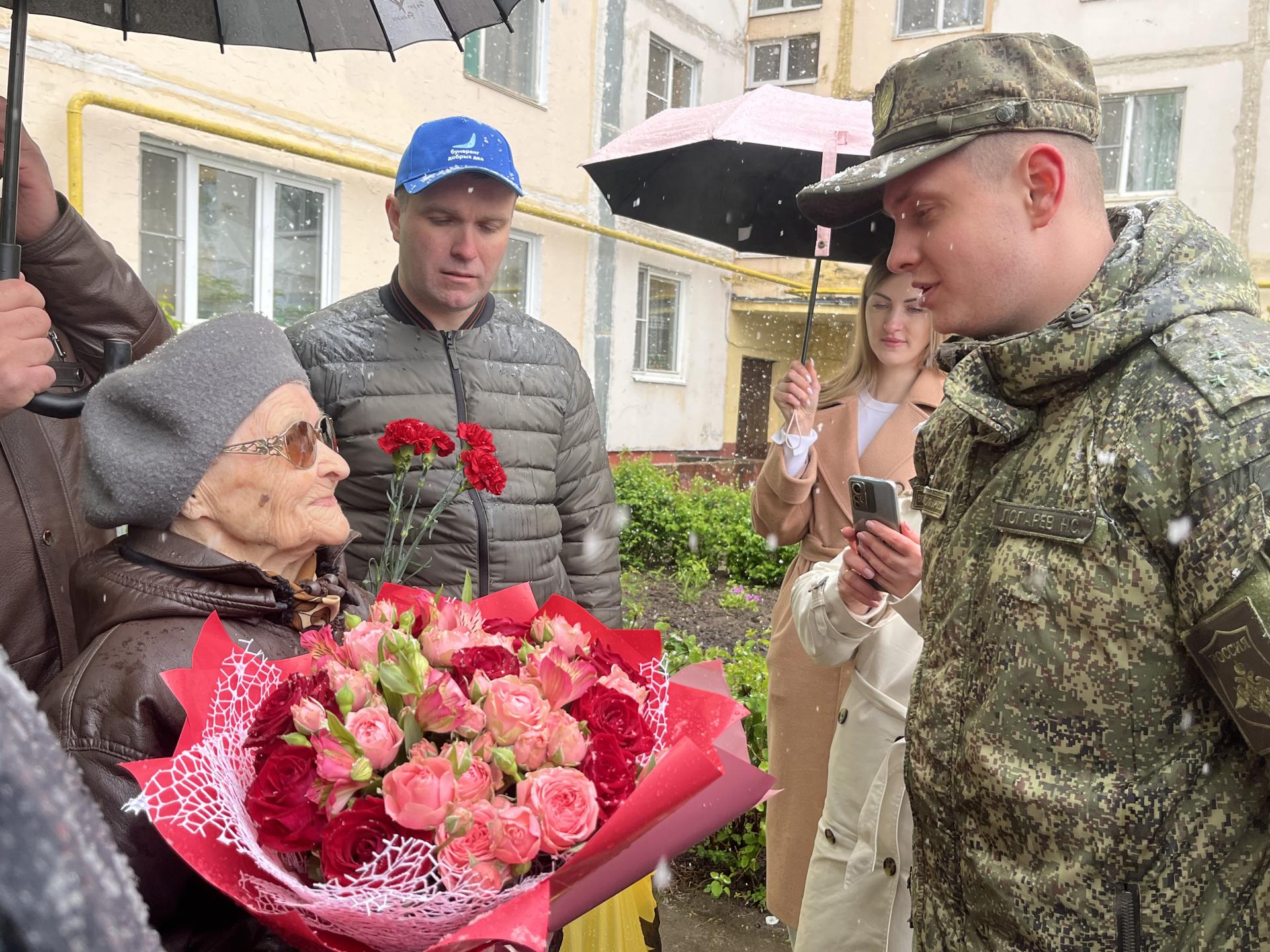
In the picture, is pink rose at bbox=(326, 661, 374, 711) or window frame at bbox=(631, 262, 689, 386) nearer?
pink rose at bbox=(326, 661, 374, 711)

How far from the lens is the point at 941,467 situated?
5.75ft

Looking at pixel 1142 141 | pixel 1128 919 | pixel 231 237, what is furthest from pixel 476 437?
pixel 1142 141

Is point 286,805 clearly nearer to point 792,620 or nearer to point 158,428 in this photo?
point 158,428

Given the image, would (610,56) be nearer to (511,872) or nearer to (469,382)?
→ (469,382)

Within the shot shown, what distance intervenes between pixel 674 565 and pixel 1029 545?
8271 millimetres

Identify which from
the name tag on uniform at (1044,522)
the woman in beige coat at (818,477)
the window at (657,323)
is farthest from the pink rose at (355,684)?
the window at (657,323)

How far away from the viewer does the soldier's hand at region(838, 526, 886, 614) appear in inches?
83.1

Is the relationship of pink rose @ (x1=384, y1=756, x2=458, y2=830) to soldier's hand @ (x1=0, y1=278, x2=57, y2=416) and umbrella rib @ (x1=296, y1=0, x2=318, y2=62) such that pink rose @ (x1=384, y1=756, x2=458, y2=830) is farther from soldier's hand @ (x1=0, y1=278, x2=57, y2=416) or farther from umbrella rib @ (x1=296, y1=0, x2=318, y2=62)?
umbrella rib @ (x1=296, y1=0, x2=318, y2=62)

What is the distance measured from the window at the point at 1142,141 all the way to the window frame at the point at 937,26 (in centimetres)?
244

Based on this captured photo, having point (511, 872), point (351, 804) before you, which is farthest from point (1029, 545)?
point (351, 804)

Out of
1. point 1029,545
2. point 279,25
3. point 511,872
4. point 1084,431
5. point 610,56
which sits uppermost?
point 610,56

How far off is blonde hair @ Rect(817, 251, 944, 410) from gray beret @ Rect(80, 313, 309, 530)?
6.91ft

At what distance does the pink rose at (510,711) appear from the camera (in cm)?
113

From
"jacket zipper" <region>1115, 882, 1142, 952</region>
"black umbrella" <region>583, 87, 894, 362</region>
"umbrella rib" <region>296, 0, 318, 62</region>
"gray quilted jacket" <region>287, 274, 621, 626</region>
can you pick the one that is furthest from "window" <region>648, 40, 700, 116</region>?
"jacket zipper" <region>1115, 882, 1142, 952</region>
